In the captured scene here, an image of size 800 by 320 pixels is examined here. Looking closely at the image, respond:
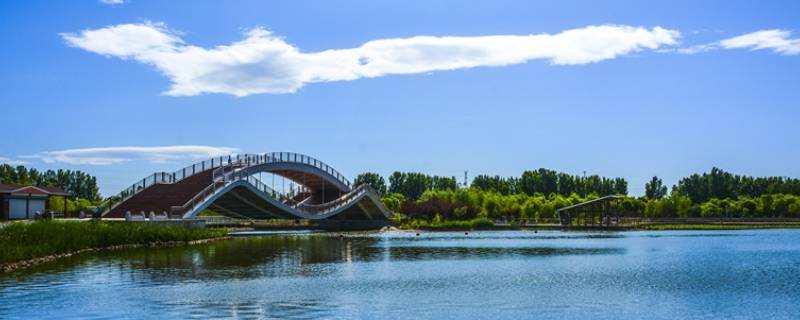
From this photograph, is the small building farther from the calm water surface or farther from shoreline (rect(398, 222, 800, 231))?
shoreline (rect(398, 222, 800, 231))

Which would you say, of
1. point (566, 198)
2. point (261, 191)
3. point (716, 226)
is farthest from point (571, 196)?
point (261, 191)

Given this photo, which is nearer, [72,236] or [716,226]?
[72,236]

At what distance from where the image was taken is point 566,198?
12800 centimetres

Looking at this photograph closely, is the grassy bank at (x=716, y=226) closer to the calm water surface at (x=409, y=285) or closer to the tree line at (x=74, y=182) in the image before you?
the calm water surface at (x=409, y=285)

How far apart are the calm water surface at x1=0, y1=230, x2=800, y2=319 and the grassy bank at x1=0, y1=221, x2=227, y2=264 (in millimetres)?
1732

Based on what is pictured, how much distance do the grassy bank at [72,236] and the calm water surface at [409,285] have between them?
1.73m

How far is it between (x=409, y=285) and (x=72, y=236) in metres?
21.3

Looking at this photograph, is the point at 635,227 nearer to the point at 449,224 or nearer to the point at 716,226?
the point at 716,226

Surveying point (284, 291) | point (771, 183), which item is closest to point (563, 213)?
point (771, 183)

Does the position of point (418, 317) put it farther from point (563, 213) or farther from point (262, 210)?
point (563, 213)

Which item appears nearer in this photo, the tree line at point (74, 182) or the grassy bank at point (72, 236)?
the grassy bank at point (72, 236)

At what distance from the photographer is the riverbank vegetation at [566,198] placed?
10119 cm

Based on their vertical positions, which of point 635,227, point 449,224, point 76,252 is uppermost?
point 449,224

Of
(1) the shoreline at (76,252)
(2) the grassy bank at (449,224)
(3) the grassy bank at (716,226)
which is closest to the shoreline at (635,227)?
(3) the grassy bank at (716,226)
